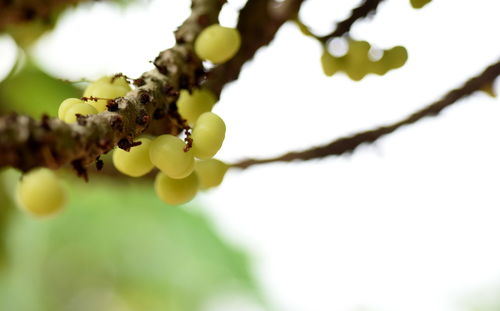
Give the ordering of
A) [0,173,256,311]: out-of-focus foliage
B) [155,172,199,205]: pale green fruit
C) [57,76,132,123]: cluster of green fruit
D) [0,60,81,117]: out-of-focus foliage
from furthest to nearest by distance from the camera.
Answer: [0,173,256,311]: out-of-focus foliage < [0,60,81,117]: out-of-focus foliage < [155,172,199,205]: pale green fruit < [57,76,132,123]: cluster of green fruit

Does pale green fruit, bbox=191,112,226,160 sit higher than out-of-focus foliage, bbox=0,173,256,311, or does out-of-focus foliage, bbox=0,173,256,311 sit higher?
out-of-focus foliage, bbox=0,173,256,311

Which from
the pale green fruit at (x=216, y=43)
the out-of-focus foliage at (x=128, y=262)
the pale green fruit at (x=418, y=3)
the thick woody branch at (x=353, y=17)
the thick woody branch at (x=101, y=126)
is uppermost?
the out-of-focus foliage at (x=128, y=262)

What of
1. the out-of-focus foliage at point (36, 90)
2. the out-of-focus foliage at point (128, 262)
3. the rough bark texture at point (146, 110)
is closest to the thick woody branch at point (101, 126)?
the rough bark texture at point (146, 110)

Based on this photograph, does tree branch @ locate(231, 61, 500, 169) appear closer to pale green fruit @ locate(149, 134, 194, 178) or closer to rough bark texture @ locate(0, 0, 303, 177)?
rough bark texture @ locate(0, 0, 303, 177)

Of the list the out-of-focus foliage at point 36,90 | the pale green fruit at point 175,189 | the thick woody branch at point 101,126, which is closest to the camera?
the thick woody branch at point 101,126

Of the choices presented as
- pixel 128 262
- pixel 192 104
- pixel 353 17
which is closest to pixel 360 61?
pixel 353 17

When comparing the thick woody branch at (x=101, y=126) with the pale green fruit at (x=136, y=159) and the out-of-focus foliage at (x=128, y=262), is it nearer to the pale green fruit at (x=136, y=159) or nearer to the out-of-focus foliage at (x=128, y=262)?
the pale green fruit at (x=136, y=159)

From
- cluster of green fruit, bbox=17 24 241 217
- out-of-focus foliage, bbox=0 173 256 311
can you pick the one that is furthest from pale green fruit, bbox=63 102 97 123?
out-of-focus foliage, bbox=0 173 256 311

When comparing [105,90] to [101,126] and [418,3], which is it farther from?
[418,3]
